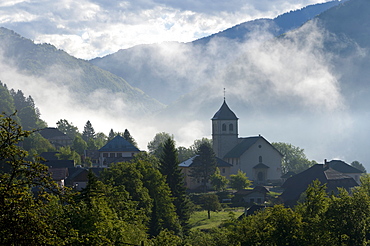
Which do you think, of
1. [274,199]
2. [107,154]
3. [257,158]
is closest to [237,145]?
[257,158]

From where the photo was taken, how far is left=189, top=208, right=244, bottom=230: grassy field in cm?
7269

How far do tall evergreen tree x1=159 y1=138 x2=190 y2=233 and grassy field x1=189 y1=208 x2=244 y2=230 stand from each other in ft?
10.0

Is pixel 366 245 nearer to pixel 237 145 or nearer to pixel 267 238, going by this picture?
pixel 267 238

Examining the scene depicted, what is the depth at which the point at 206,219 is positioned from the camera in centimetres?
7794

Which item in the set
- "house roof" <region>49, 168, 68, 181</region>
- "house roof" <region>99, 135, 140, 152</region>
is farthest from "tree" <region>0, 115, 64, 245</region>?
"house roof" <region>99, 135, 140, 152</region>

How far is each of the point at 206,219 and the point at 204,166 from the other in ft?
108

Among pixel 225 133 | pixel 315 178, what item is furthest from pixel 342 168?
pixel 315 178

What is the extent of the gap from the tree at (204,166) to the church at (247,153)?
40.9 ft

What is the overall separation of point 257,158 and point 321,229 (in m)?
90.6

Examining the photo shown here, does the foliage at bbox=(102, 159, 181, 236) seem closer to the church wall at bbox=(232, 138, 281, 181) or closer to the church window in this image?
the church wall at bbox=(232, 138, 281, 181)

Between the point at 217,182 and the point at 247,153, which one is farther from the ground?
the point at 247,153

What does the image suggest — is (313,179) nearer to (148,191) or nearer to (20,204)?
(148,191)

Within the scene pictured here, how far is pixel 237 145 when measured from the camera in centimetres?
13425

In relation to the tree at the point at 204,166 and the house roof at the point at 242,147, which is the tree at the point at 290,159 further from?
the tree at the point at 204,166
